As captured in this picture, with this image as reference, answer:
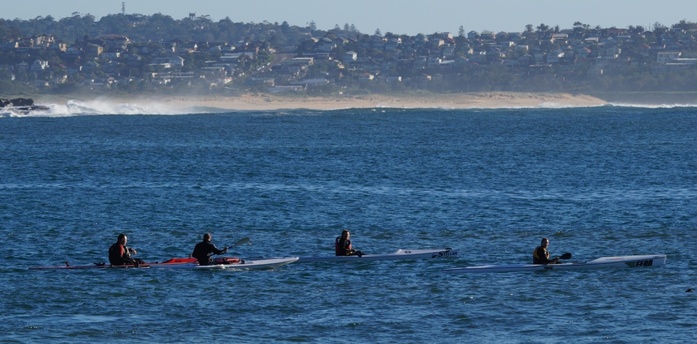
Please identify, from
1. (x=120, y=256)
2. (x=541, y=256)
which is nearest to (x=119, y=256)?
(x=120, y=256)

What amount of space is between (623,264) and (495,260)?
4.44 meters

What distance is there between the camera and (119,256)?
38062mm

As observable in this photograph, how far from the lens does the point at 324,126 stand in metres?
142

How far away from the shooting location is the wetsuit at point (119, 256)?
3809 centimetres

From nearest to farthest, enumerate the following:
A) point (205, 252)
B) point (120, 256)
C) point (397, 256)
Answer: point (120, 256) → point (205, 252) → point (397, 256)

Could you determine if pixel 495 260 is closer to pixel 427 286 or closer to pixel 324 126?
pixel 427 286

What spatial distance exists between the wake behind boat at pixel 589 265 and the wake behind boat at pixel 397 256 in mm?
2359

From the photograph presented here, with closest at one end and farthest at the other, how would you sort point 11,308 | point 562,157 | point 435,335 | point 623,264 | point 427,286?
point 435,335 < point 11,308 < point 427,286 < point 623,264 < point 562,157

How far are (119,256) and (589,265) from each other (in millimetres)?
14738

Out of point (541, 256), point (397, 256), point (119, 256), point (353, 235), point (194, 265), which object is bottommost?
point (353, 235)

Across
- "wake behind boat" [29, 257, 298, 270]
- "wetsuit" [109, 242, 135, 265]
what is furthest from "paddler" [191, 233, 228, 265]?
"wetsuit" [109, 242, 135, 265]

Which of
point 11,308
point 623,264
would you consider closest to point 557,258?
point 623,264

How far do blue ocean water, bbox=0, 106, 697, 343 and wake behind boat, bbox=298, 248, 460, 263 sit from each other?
1.58ft

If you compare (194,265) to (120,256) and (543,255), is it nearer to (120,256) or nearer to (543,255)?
(120,256)
